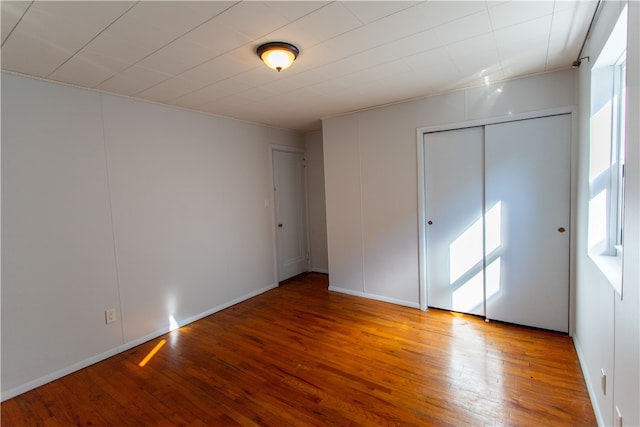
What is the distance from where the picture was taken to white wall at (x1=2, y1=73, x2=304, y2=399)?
7.35 ft

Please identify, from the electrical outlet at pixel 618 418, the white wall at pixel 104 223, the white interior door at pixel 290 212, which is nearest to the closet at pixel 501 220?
the electrical outlet at pixel 618 418

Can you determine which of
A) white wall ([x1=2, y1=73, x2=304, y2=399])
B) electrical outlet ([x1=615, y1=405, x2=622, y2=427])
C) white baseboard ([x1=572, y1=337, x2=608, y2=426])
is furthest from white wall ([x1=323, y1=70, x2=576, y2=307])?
electrical outlet ([x1=615, y1=405, x2=622, y2=427])

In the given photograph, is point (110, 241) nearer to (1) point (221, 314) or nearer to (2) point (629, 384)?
(1) point (221, 314)

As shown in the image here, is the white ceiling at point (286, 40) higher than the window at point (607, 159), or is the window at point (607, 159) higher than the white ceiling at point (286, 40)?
the white ceiling at point (286, 40)

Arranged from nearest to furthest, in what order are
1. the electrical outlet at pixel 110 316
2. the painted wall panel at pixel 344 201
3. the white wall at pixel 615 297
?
the white wall at pixel 615 297, the electrical outlet at pixel 110 316, the painted wall panel at pixel 344 201

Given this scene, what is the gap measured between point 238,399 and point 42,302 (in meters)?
1.75

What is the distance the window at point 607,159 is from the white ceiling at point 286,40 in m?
0.35

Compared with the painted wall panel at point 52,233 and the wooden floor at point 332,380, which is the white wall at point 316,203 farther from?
the painted wall panel at point 52,233

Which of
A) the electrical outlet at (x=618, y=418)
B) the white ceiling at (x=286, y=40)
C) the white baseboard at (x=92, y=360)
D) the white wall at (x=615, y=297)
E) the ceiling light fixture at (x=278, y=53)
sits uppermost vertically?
the white ceiling at (x=286, y=40)

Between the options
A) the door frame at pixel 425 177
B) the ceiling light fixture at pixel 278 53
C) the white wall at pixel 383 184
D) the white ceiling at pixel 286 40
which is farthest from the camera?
the white wall at pixel 383 184

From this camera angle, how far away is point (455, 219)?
3.22m

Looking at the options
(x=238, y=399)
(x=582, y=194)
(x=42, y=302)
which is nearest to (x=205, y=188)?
(x=42, y=302)

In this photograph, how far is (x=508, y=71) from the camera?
2652 mm

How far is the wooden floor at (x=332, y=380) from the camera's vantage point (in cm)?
189
